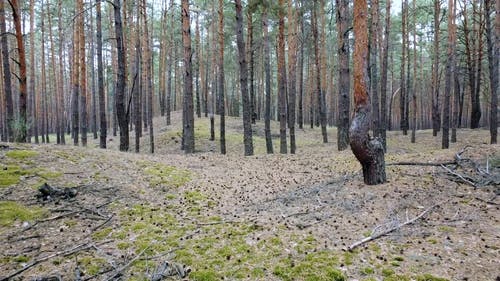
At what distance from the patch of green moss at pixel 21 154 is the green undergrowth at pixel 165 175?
252cm

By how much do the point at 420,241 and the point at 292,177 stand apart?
4.83 metres

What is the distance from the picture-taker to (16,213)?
5387mm

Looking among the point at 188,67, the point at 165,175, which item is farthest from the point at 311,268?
the point at 188,67

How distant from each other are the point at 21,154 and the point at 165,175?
332 cm

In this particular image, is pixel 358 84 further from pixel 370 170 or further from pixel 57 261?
pixel 57 261

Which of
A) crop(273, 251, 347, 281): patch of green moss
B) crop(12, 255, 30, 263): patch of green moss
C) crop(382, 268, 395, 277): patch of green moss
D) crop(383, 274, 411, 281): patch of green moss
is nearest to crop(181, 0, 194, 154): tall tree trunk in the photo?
crop(12, 255, 30, 263): patch of green moss

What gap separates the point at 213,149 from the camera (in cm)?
1909

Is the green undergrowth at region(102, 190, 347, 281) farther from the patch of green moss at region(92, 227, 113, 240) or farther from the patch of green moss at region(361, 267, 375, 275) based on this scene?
the patch of green moss at region(361, 267, 375, 275)

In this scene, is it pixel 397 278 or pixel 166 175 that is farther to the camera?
pixel 166 175

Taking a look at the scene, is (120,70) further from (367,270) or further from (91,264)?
(367,270)

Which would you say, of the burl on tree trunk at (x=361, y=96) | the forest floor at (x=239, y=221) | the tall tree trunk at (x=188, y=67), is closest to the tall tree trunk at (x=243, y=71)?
the tall tree trunk at (x=188, y=67)

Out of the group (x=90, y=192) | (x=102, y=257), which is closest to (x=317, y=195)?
(x=102, y=257)

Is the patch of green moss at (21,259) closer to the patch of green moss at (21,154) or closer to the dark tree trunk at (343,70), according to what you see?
the patch of green moss at (21,154)

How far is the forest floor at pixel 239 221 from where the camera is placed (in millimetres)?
3877
